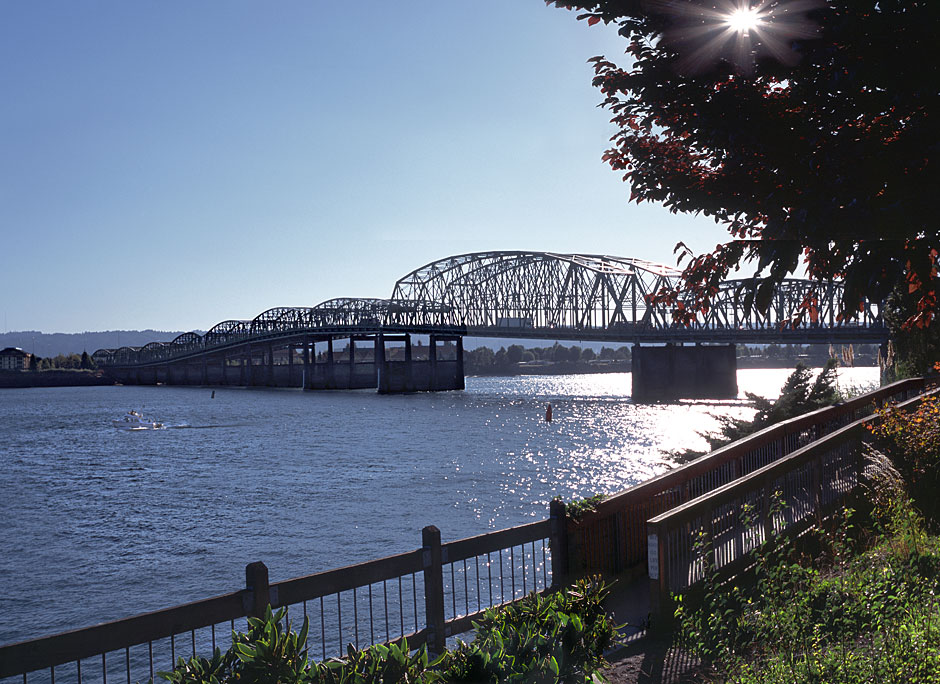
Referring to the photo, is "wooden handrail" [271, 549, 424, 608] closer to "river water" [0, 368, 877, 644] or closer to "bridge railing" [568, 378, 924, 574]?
"bridge railing" [568, 378, 924, 574]

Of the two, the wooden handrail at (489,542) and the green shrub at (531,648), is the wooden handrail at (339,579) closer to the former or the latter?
the wooden handrail at (489,542)

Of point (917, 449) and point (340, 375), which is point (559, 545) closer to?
point (917, 449)

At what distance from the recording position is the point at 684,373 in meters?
130

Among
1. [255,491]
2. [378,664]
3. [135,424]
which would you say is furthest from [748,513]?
[135,424]

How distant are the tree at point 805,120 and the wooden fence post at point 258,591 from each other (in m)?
5.90

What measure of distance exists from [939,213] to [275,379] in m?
199

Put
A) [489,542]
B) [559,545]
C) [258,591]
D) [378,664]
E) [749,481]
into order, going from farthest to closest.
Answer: [749,481] → [559,545] → [489,542] → [258,591] → [378,664]

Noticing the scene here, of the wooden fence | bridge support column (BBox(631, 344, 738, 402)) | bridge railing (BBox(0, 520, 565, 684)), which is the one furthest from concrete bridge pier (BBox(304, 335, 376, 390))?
bridge railing (BBox(0, 520, 565, 684))

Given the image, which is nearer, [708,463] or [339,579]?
[339,579]

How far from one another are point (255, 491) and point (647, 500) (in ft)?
117

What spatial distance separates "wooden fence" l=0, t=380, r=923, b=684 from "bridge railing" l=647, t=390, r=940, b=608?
6 centimetres

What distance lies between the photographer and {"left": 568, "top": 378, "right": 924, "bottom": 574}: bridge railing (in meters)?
11.6

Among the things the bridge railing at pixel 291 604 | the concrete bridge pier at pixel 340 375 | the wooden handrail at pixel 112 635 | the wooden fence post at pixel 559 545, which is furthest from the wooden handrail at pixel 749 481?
the concrete bridge pier at pixel 340 375

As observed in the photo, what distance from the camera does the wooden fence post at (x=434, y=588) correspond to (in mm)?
9312
